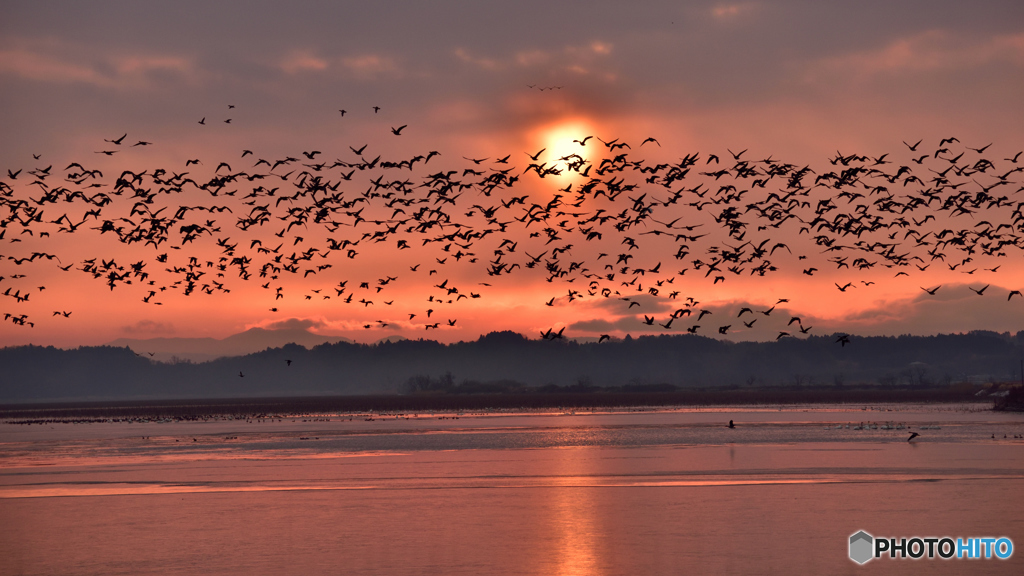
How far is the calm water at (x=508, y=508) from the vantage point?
1246 inches

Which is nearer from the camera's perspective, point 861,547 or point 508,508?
point 861,547

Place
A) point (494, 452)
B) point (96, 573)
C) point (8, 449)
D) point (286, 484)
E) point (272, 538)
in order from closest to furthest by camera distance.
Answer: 1. point (96, 573)
2. point (272, 538)
3. point (286, 484)
4. point (494, 452)
5. point (8, 449)

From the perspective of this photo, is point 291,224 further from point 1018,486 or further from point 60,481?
point 1018,486

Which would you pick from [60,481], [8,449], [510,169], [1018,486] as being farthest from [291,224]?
[8,449]

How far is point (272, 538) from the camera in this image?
119ft

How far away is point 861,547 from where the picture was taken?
32500mm

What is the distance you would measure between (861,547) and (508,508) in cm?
1542

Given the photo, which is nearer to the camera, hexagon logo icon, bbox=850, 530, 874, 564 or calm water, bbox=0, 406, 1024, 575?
hexagon logo icon, bbox=850, 530, 874, 564

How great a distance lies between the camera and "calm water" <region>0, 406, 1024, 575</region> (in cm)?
3164

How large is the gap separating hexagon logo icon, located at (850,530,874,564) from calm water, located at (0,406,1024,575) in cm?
53

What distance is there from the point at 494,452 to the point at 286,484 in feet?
78.2

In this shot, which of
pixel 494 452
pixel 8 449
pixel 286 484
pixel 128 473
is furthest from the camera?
pixel 8 449

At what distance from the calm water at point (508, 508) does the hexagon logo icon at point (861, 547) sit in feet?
1.73

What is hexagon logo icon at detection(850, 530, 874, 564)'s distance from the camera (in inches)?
1227
